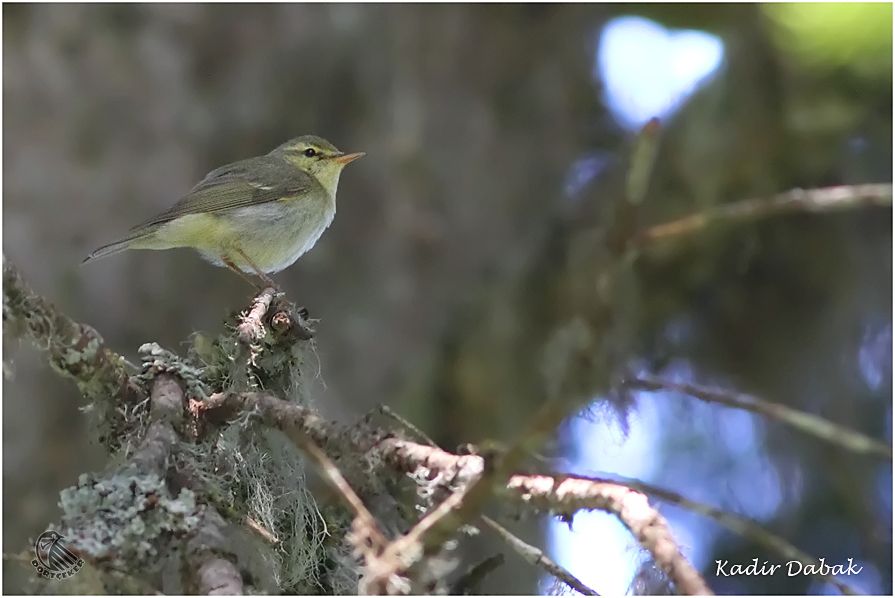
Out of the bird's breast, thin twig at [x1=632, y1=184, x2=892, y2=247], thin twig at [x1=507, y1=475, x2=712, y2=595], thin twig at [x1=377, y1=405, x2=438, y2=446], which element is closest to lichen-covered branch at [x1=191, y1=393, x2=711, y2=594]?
thin twig at [x1=507, y1=475, x2=712, y2=595]

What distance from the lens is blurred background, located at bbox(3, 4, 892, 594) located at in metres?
4.90

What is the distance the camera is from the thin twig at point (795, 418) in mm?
1183

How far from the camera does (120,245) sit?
13.6 ft

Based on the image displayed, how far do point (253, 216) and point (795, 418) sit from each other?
12.4 feet

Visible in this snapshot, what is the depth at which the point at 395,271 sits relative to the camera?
5.62 m

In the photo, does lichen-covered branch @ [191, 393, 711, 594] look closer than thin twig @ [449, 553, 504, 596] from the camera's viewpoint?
Yes

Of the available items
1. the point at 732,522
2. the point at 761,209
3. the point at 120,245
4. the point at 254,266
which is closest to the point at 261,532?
the point at 732,522

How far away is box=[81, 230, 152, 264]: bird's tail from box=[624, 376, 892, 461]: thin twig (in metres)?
3.16

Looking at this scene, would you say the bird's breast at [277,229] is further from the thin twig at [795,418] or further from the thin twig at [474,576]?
the thin twig at [795,418]

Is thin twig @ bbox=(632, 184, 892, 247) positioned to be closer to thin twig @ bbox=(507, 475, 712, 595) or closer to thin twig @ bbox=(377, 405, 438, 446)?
thin twig @ bbox=(507, 475, 712, 595)

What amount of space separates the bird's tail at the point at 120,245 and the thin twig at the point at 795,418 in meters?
3.16

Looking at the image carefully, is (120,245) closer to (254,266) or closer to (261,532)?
(254,266)

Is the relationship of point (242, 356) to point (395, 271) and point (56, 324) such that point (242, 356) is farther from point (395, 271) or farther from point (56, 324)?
point (395, 271)

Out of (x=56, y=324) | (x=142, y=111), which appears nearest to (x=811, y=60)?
(x=142, y=111)
